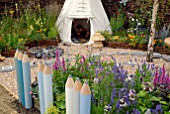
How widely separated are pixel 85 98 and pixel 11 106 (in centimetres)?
170

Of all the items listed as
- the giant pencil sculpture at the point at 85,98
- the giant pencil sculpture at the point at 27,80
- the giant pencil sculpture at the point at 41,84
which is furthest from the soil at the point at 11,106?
the giant pencil sculpture at the point at 85,98

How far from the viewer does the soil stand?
3.83 m

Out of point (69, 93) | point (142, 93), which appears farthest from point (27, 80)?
point (142, 93)

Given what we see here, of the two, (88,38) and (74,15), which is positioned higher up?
(74,15)

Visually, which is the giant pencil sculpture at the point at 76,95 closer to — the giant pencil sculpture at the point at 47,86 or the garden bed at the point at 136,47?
the giant pencil sculpture at the point at 47,86

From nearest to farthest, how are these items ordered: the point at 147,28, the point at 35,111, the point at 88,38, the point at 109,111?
the point at 109,111
the point at 35,111
the point at 147,28
the point at 88,38

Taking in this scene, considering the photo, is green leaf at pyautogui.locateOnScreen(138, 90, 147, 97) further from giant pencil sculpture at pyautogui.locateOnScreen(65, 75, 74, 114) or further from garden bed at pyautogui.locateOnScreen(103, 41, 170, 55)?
garden bed at pyautogui.locateOnScreen(103, 41, 170, 55)

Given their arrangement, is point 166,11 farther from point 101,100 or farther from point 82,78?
point 101,100

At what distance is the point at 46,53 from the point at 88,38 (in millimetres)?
2109

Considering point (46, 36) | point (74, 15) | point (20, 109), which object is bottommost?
point (20, 109)

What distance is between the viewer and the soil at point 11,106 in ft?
12.6

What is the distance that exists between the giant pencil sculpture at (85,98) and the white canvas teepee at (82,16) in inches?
197

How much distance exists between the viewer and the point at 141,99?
11.0ft

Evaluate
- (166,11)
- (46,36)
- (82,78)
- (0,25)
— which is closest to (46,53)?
(46,36)
